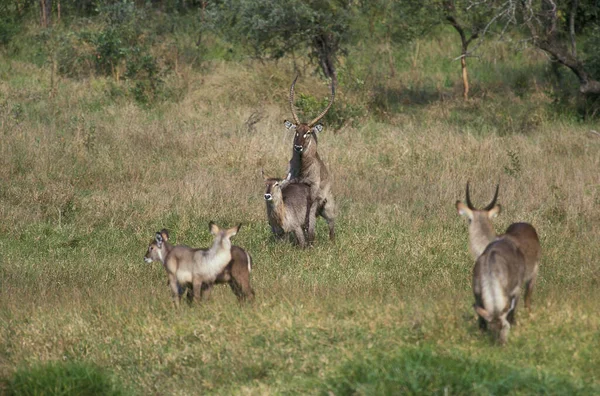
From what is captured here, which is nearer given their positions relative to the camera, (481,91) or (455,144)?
(455,144)

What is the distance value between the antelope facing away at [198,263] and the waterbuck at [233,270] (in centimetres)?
2

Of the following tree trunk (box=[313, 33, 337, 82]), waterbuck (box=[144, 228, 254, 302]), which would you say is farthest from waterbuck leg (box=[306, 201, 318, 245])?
tree trunk (box=[313, 33, 337, 82])

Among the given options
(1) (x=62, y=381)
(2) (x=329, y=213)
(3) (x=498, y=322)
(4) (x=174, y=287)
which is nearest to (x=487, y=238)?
(3) (x=498, y=322)

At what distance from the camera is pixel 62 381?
5.21 m

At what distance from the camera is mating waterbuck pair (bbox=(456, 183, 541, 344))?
514 centimetres

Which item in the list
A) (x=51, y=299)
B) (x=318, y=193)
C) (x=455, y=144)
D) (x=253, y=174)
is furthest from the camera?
(x=455, y=144)

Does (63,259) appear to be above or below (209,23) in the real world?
below

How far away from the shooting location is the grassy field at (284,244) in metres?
5.31

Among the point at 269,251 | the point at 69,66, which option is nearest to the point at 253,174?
the point at 269,251

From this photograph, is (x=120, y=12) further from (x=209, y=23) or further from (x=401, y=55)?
(x=401, y=55)

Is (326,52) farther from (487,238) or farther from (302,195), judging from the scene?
(487,238)

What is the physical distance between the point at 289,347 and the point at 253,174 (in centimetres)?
677

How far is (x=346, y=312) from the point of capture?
6059mm

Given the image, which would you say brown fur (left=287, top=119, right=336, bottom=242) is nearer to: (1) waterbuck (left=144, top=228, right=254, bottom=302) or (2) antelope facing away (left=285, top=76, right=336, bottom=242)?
(2) antelope facing away (left=285, top=76, right=336, bottom=242)
